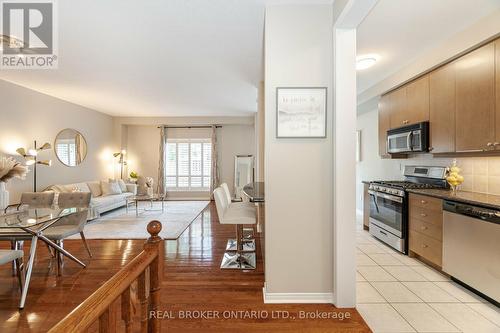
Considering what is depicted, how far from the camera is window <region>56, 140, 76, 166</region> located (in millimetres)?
5555

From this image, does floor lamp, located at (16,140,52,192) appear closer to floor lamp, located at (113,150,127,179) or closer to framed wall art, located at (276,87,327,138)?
floor lamp, located at (113,150,127,179)

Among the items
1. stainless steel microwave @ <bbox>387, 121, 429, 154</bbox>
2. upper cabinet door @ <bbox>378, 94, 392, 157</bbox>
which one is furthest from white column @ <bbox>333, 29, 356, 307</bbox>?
upper cabinet door @ <bbox>378, 94, 392, 157</bbox>

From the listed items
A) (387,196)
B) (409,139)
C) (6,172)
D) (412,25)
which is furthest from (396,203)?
(6,172)

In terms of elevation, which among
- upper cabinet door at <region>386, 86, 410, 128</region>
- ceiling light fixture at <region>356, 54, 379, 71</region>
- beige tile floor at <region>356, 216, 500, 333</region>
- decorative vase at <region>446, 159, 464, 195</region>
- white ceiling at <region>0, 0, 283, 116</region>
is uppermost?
white ceiling at <region>0, 0, 283, 116</region>

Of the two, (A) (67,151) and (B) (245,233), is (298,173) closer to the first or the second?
(B) (245,233)

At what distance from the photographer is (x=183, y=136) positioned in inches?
328

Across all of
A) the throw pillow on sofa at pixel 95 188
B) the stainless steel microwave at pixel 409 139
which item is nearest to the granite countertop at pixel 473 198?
the stainless steel microwave at pixel 409 139

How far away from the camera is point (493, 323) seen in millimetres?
1918

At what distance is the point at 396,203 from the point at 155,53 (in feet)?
13.2

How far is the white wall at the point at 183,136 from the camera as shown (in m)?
8.28

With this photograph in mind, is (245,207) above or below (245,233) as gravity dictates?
above

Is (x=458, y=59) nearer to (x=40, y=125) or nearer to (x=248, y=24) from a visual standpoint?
(x=248, y=24)

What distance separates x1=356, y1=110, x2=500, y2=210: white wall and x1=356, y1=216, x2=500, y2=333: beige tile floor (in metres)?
1.20

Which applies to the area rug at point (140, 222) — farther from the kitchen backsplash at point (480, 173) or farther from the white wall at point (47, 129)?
the kitchen backsplash at point (480, 173)
